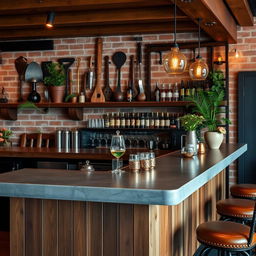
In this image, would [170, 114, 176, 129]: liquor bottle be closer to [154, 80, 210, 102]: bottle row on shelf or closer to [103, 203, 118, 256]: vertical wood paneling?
[154, 80, 210, 102]: bottle row on shelf

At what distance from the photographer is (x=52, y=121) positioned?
23.1 feet

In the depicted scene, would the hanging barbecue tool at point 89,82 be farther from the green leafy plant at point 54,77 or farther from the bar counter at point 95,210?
the bar counter at point 95,210

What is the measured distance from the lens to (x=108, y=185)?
2.49 meters

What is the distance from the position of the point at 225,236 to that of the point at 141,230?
60 centimetres

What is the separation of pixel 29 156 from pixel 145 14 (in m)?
2.24

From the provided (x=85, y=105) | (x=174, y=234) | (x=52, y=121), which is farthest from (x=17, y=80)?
(x=174, y=234)

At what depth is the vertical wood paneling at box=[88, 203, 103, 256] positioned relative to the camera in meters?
2.72

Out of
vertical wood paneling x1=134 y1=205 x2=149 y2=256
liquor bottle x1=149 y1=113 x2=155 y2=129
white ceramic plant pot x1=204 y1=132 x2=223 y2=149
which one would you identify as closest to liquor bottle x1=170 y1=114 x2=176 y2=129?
liquor bottle x1=149 y1=113 x2=155 y2=129

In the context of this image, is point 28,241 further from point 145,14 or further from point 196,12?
point 145,14

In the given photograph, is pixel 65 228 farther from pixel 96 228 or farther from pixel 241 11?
pixel 241 11

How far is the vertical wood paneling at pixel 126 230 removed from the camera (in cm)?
263

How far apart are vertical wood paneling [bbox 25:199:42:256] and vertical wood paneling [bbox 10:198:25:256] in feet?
0.09

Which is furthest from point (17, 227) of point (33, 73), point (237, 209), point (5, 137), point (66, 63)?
A: point (33, 73)

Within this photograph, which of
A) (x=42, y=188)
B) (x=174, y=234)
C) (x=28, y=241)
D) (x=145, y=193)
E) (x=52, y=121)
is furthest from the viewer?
(x=52, y=121)
